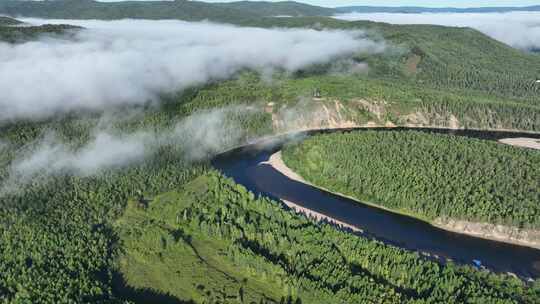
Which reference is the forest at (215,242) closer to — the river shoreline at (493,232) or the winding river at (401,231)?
the river shoreline at (493,232)

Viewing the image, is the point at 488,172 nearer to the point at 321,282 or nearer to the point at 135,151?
the point at 321,282

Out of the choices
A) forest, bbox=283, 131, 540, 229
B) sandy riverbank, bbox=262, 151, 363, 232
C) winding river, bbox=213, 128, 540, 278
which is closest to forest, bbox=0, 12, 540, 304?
forest, bbox=283, 131, 540, 229

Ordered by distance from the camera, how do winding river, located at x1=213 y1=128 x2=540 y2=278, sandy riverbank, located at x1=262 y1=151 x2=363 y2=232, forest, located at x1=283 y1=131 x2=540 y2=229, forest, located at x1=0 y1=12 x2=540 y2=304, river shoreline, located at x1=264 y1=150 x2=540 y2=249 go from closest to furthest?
forest, located at x1=0 y1=12 x2=540 y2=304 → winding river, located at x1=213 y1=128 x2=540 y2=278 → river shoreline, located at x1=264 y1=150 x2=540 y2=249 → forest, located at x1=283 y1=131 x2=540 y2=229 → sandy riverbank, located at x1=262 y1=151 x2=363 y2=232

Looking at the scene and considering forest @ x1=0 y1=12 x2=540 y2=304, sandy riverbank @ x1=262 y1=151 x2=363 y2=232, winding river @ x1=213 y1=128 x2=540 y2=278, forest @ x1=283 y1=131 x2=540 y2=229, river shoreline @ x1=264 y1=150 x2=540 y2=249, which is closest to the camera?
forest @ x1=0 y1=12 x2=540 y2=304

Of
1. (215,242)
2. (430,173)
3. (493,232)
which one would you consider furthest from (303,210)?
(493,232)

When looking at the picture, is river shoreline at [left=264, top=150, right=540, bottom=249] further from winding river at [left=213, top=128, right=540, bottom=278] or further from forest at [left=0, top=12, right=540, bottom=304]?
forest at [left=0, top=12, right=540, bottom=304]

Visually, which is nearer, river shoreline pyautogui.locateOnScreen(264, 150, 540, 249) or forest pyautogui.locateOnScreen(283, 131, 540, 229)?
river shoreline pyautogui.locateOnScreen(264, 150, 540, 249)

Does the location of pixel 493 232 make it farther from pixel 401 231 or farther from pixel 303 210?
pixel 303 210

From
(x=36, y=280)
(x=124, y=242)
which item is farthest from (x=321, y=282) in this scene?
(x=36, y=280)

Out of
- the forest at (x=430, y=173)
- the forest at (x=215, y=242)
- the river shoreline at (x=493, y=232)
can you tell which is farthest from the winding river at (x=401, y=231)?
the forest at (x=215, y=242)
